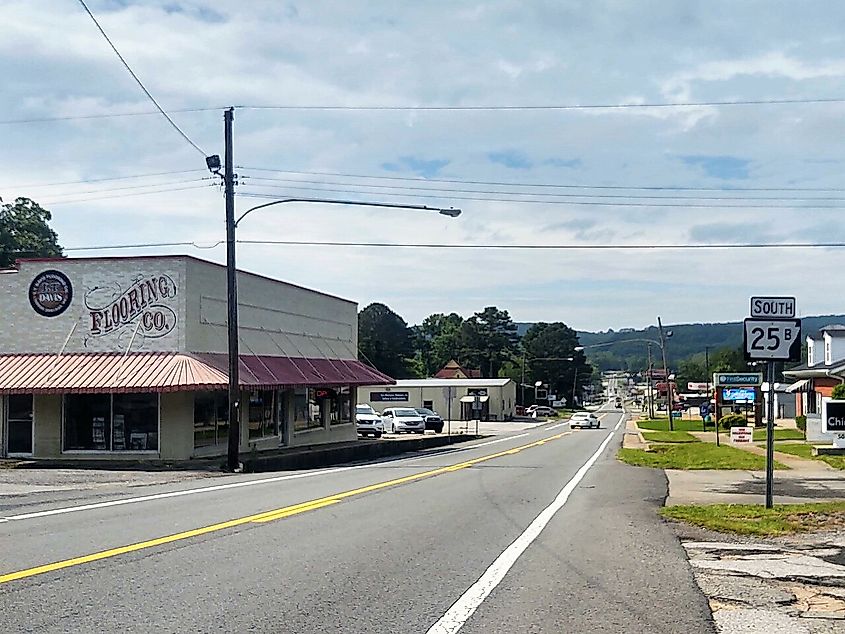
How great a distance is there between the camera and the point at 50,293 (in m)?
31.4

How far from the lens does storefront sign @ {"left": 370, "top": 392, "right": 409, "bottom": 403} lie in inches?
3608

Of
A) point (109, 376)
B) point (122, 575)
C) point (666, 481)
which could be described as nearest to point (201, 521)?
point (122, 575)

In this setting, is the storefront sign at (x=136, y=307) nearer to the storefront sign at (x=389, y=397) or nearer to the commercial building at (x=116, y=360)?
the commercial building at (x=116, y=360)

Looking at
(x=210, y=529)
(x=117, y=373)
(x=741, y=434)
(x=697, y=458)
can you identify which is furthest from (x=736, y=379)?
(x=210, y=529)

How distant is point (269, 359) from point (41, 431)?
8.49m

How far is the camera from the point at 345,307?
156 ft

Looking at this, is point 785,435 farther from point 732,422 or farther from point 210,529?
point 210,529

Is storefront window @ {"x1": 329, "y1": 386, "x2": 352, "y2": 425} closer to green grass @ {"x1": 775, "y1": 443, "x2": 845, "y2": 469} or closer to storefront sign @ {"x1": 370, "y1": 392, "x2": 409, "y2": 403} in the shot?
green grass @ {"x1": 775, "y1": 443, "x2": 845, "y2": 469}

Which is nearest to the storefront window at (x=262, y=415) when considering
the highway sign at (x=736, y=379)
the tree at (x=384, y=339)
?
the highway sign at (x=736, y=379)

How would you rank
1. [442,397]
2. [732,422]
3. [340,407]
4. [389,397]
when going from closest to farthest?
[340,407] → [732,422] → [389,397] → [442,397]

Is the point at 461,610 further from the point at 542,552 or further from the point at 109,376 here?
Answer: the point at 109,376

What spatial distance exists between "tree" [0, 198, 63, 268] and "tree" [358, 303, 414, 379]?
160 feet

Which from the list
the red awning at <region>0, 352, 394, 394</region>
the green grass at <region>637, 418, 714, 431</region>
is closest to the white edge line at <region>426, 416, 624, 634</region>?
the red awning at <region>0, 352, 394, 394</region>

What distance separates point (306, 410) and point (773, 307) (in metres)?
28.6
